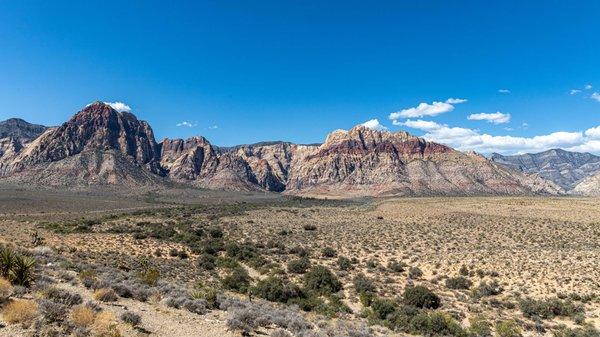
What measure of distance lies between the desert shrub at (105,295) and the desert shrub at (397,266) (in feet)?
67.0

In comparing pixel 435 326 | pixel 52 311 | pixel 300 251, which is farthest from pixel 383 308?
pixel 300 251

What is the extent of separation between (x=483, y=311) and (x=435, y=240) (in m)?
20.8

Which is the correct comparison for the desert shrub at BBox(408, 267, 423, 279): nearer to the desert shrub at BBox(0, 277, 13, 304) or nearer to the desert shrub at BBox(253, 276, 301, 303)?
the desert shrub at BBox(253, 276, 301, 303)

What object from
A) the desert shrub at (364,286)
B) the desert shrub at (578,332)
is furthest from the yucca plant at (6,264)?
the desert shrub at (578,332)

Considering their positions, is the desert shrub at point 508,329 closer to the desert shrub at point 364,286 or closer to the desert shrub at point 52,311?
the desert shrub at point 364,286

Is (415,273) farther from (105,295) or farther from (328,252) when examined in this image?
(105,295)

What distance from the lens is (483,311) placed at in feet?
69.9

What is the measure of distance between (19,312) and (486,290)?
22.6 meters

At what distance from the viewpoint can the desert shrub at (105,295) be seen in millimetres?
13828

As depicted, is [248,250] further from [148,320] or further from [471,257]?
[148,320]

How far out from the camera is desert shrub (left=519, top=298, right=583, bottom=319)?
20641mm

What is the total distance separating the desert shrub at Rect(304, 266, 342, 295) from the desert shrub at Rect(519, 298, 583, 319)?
32.3 feet

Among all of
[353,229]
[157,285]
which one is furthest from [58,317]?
[353,229]

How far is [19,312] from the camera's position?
33.2ft
